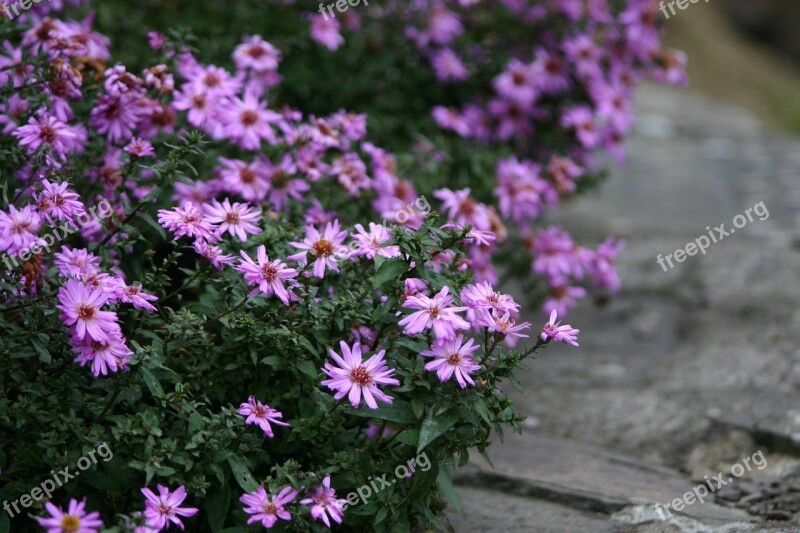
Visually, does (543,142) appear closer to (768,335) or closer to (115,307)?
(768,335)

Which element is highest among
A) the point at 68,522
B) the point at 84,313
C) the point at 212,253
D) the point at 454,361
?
the point at 212,253

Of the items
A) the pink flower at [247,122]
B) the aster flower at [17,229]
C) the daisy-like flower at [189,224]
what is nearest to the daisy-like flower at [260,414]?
the daisy-like flower at [189,224]

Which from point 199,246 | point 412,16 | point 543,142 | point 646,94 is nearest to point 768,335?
point 543,142

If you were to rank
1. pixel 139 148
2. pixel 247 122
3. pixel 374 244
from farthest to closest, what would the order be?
1. pixel 247 122
2. pixel 139 148
3. pixel 374 244

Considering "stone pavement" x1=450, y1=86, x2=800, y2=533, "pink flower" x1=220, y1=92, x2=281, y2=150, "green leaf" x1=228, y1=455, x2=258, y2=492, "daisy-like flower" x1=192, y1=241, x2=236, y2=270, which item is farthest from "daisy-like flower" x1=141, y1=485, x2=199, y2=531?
"pink flower" x1=220, y1=92, x2=281, y2=150

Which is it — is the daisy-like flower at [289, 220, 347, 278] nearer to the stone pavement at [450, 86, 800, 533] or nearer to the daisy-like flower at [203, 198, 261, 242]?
the daisy-like flower at [203, 198, 261, 242]

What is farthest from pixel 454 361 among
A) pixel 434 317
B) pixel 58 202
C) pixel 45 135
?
pixel 45 135

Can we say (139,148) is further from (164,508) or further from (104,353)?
(164,508)
